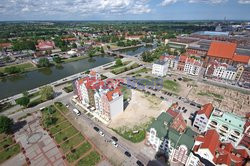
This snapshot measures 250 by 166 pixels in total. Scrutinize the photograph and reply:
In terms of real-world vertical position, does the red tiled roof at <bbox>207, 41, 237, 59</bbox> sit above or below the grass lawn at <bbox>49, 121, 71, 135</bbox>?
above

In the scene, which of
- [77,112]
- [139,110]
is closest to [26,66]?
[77,112]

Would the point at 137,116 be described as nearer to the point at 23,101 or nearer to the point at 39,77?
the point at 23,101

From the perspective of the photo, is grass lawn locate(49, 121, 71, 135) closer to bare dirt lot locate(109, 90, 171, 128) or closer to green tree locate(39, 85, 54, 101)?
bare dirt lot locate(109, 90, 171, 128)

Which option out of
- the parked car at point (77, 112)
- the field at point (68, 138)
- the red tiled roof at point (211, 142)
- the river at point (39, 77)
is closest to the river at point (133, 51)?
the river at point (39, 77)

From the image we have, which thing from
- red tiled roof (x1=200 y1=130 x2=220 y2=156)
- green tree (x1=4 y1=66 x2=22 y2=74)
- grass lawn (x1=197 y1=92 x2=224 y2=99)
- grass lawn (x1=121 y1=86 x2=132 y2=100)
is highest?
red tiled roof (x1=200 y1=130 x2=220 y2=156)

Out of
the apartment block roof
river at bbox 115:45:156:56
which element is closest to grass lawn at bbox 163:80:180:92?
the apartment block roof

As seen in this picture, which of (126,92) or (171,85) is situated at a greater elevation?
(171,85)

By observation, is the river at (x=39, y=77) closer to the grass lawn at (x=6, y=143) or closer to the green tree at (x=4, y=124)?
the green tree at (x=4, y=124)

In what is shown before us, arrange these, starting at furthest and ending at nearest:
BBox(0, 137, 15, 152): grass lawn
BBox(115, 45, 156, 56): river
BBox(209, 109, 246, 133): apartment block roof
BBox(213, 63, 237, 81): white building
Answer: BBox(115, 45, 156, 56): river, BBox(213, 63, 237, 81): white building, BBox(0, 137, 15, 152): grass lawn, BBox(209, 109, 246, 133): apartment block roof
